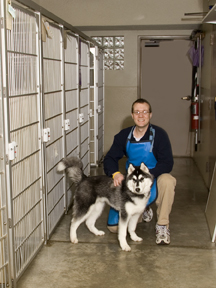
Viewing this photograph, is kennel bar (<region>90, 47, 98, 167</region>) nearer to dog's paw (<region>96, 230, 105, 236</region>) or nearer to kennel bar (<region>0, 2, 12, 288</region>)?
dog's paw (<region>96, 230, 105, 236</region>)

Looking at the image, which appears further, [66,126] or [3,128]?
[66,126]

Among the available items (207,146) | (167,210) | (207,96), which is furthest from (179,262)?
(207,96)

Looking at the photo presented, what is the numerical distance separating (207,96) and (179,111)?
170 cm

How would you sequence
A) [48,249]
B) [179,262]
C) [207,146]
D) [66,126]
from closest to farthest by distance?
[179,262]
[48,249]
[66,126]
[207,146]

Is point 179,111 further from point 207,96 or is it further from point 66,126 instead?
point 66,126

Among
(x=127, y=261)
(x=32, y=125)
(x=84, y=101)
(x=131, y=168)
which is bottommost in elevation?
(x=127, y=261)

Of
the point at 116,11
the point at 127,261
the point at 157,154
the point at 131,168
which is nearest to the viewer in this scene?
the point at 127,261

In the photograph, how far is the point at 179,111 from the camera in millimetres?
7195

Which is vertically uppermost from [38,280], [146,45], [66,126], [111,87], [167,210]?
[146,45]

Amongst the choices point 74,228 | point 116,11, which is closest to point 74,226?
point 74,228

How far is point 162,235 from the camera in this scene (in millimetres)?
Answer: 3322

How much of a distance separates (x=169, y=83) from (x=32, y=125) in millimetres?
4744

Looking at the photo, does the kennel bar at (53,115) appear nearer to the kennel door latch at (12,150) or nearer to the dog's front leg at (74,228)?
the dog's front leg at (74,228)

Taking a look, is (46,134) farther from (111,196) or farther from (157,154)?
(157,154)
